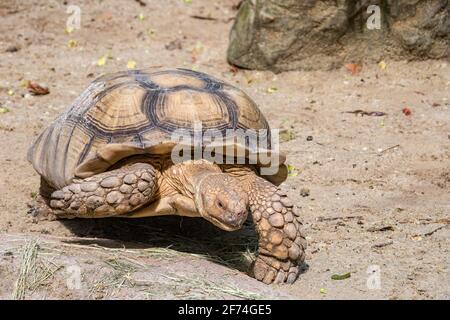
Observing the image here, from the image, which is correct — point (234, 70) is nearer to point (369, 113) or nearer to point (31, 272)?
point (369, 113)

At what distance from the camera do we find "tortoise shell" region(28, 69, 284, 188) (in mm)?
4238

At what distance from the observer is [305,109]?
23.7 feet

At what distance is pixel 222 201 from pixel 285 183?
180 cm

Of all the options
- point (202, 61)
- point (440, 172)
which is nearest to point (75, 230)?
point (440, 172)

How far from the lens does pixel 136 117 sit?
14.2ft

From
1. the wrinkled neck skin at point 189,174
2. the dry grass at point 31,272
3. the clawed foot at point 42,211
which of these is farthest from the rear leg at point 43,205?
the dry grass at point 31,272

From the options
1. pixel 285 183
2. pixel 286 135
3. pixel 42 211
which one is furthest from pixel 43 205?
pixel 286 135

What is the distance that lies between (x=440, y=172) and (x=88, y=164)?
2.68m

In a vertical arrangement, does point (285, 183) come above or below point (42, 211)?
above

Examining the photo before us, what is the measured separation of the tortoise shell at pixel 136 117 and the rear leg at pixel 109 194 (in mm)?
148

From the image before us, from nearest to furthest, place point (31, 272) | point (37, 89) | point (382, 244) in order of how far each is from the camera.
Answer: point (31, 272) < point (382, 244) < point (37, 89)

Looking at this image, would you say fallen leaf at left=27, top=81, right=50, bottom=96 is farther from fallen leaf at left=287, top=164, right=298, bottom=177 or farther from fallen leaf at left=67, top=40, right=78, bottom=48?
fallen leaf at left=287, top=164, right=298, bottom=177

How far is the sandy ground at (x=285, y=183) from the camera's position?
3.81 m

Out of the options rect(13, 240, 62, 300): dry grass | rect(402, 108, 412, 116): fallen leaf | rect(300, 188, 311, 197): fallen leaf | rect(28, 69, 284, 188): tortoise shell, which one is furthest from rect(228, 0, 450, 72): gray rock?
rect(13, 240, 62, 300): dry grass
